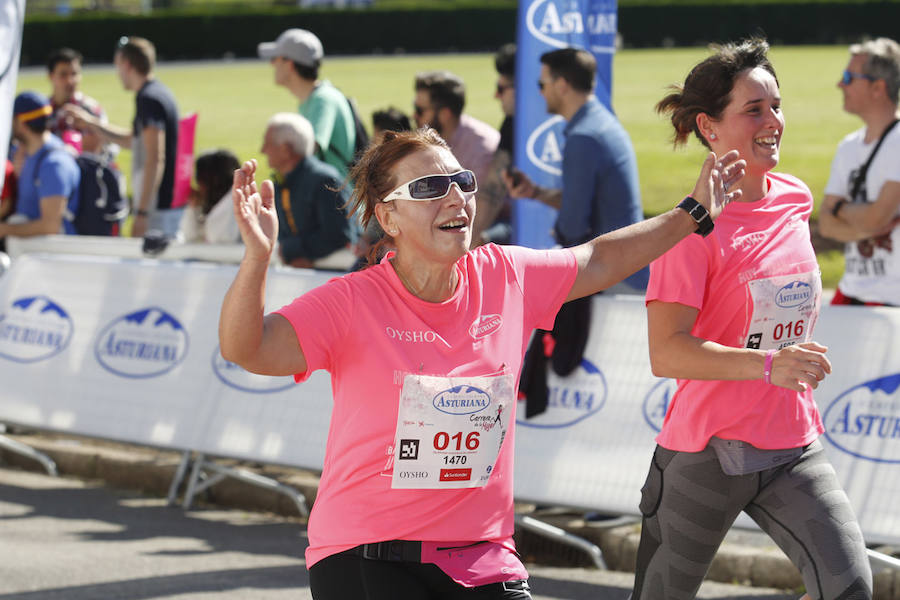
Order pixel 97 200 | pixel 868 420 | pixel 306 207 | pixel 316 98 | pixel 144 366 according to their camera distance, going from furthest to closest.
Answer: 1. pixel 97 200
2. pixel 316 98
3. pixel 306 207
4. pixel 144 366
5. pixel 868 420

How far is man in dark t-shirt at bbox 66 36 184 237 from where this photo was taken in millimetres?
10500

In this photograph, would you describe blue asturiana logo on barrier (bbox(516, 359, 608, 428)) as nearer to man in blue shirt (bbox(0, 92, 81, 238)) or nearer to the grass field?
the grass field

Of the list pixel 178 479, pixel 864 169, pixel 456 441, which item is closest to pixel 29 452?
pixel 178 479

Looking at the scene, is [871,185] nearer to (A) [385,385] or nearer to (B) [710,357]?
(B) [710,357]

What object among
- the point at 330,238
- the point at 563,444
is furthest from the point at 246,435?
the point at 563,444

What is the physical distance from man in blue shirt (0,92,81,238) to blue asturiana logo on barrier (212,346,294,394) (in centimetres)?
244

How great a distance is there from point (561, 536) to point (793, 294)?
2.75 m

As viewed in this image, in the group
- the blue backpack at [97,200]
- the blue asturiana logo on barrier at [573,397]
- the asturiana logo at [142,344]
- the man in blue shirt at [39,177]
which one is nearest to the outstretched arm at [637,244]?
the blue asturiana logo on barrier at [573,397]

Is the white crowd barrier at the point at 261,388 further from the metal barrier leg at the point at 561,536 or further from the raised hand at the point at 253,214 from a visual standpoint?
the raised hand at the point at 253,214

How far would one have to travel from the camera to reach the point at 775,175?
4.18 metres

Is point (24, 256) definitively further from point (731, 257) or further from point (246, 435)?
point (731, 257)

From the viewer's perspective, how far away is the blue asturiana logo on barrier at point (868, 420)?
5.82m

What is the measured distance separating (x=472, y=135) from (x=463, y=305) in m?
5.46

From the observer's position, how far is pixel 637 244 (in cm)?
362
